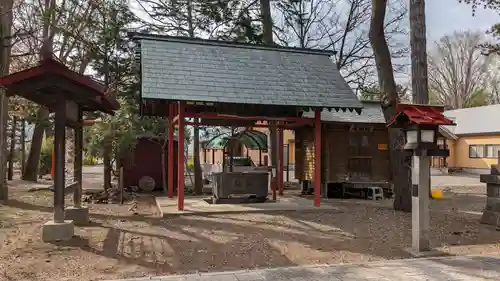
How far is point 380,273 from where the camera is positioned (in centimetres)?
521

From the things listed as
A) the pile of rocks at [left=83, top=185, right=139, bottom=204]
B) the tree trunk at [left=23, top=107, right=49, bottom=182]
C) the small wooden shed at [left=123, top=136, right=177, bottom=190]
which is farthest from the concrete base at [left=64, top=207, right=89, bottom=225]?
the tree trunk at [left=23, top=107, right=49, bottom=182]

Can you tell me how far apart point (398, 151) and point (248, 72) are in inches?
163

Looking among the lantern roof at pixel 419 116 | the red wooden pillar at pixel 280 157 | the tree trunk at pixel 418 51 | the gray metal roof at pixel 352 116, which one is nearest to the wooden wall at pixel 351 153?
the gray metal roof at pixel 352 116

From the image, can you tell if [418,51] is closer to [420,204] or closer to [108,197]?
[420,204]

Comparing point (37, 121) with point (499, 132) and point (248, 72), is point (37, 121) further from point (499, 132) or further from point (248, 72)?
point (499, 132)

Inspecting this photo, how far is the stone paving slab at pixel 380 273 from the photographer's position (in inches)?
196

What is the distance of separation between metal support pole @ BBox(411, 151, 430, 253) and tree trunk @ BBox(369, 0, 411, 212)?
350 cm

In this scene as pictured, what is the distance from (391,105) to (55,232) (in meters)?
7.70

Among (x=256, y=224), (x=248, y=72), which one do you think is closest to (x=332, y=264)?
(x=256, y=224)

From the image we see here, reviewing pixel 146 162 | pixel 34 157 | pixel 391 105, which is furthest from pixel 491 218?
pixel 34 157

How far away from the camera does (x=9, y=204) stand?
10.9 metres

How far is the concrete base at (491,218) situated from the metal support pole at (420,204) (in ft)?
10.5

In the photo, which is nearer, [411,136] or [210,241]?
[411,136]

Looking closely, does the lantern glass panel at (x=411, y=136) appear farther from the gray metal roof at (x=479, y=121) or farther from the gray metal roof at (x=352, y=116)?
the gray metal roof at (x=479, y=121)
